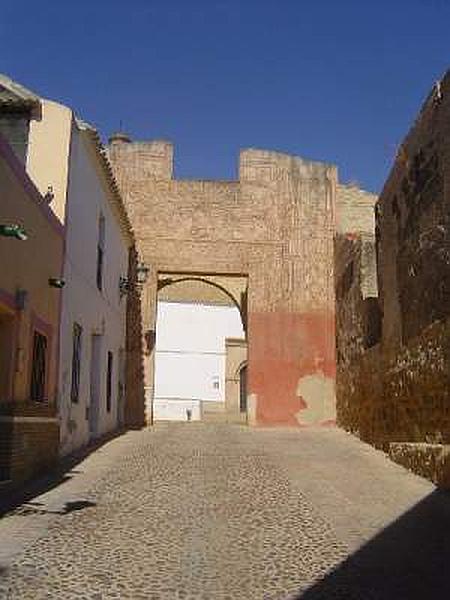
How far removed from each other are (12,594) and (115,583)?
0.61 metres

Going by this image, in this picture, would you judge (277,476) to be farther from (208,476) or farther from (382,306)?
(382,306)

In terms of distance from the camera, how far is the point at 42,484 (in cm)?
A: 820

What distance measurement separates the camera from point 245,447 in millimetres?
12688

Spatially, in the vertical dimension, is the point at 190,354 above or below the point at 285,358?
above

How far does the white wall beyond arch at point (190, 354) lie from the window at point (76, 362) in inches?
701

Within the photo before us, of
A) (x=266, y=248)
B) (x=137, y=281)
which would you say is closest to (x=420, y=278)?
(x=266, y=248)

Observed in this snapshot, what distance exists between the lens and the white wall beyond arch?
29781 millimetres

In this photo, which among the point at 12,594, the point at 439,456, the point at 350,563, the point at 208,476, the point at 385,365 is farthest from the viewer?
the point at 385,365

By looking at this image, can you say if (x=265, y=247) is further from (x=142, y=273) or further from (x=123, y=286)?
(x=123, y=286)

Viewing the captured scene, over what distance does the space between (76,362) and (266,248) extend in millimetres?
7879

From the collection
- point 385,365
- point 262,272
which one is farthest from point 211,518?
point 262,272

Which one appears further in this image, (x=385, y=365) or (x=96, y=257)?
(x=96, y=257)

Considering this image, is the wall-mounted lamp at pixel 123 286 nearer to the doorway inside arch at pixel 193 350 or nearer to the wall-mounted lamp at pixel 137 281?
the wall-mounted lamp at pixel 137 281

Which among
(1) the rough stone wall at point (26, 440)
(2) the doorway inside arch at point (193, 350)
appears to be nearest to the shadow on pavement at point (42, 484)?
(1) the rough stone wall at point (26, 440)
